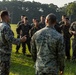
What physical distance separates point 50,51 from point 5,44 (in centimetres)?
158

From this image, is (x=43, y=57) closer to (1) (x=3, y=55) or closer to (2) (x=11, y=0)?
(1) (x=3, y=55)

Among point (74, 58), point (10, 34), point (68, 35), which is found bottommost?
point (74, 58)

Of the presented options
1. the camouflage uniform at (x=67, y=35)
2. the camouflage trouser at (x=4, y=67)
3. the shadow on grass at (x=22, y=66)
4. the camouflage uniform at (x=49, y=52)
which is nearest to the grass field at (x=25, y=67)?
the shadow on grass at (x=22, y=66)

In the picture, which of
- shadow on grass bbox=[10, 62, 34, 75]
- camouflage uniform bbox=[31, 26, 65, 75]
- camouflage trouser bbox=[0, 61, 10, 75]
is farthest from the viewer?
shadow on grass bbox=[10, 62, 34, 75]

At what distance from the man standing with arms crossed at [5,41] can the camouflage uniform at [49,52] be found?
1016 mm

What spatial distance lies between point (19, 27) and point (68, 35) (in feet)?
9.21

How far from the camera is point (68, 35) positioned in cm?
1569

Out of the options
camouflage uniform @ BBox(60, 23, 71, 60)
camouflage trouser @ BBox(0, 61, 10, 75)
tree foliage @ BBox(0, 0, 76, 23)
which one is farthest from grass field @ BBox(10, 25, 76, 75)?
tree foliage @ BBox(0, 0, 76, 23)

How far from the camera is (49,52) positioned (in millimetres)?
6250

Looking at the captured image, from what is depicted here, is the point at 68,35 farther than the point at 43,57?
Yes

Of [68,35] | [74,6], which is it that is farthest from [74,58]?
[74,6]

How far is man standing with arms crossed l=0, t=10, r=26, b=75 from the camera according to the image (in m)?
7.20

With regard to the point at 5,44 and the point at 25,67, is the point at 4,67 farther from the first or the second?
the point at 25,67

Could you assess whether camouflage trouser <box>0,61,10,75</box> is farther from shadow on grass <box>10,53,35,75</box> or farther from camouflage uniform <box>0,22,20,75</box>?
shadow on grass <box>10,53,35,75</box>
